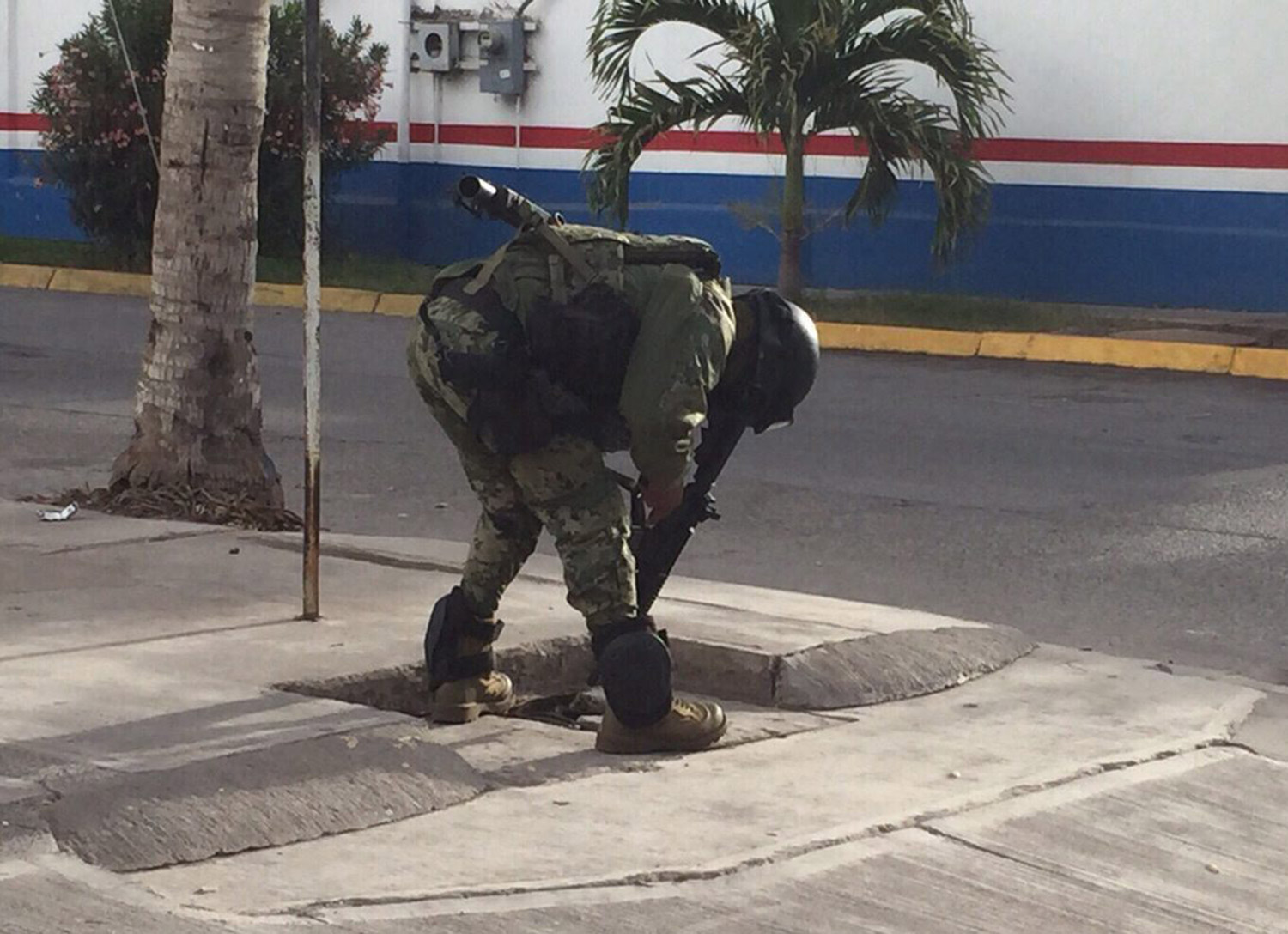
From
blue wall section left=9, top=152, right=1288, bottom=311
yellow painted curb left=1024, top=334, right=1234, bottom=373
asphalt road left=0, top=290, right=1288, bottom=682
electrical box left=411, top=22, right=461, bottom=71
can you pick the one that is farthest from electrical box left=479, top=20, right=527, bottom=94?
yellow painted curb left=1024, top=334, right=1234, bottom=373

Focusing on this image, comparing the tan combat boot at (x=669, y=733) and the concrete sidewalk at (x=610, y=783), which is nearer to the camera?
the concrete sidewalk at (x=610, y=783)

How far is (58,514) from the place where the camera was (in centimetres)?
789

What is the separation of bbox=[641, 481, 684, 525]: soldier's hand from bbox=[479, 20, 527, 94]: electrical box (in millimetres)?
15247

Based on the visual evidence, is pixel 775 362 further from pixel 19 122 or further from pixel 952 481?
pixel 19 122

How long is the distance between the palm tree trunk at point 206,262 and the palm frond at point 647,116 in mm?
8392

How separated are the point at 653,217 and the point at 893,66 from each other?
289 cm

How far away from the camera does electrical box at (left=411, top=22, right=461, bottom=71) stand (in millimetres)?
20344

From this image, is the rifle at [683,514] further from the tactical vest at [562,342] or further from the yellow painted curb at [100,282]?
the yellow painted curb at [100,282]

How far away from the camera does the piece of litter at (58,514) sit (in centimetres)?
782

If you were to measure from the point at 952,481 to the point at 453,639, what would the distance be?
4.56 m

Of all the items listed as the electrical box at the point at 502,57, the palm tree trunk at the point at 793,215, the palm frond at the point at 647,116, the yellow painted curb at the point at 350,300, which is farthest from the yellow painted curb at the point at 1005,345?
the electrical box at the point at 502,57

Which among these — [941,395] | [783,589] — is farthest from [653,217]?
[783,589]

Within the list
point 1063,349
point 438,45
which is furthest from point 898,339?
point 438,45

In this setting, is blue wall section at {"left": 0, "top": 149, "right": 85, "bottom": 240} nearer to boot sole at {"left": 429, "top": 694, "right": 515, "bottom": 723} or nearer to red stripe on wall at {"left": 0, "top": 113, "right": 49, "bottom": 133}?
red stripe on wall at {"left": 0, "top": 113, "right": 49, "bottom": 133}
